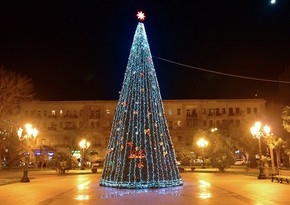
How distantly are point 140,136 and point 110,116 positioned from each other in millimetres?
55350

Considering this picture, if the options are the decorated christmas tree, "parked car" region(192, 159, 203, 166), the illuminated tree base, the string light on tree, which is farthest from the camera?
"parked car" region(192, 159, 203, 166)

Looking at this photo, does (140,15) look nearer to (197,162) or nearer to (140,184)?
(140,184)

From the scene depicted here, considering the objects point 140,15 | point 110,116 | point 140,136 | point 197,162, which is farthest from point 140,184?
point 110,116

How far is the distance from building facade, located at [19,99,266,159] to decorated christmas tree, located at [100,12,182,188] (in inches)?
2090

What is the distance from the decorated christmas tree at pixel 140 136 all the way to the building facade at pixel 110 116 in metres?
53.1

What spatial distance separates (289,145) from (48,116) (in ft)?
157

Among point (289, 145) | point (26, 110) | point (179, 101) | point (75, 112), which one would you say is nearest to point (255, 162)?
point (289, 145)

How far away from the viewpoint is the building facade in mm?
76812

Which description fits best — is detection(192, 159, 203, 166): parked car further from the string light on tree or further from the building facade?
the string light on tree

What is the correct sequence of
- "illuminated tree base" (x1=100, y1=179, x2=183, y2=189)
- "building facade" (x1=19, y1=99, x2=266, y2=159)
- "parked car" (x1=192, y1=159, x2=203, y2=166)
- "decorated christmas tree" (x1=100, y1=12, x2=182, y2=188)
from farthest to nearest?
1. "building facade" (x1=19, y1=99, x2=266, y2=159)
2. "parked car" (x1=192, y1=159, x2=203, y2=166)
3. "decorated christmas tree" (x1=100, y1=12, x2=182, y2=188)
4. "illuminated tree base" (x1=100, y1=179, x2=183, y2=189)

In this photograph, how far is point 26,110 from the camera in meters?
76.9

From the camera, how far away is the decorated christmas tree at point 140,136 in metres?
21.6

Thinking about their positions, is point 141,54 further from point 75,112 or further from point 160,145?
point 75,112

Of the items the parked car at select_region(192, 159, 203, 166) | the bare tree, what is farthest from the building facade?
the bare tree
